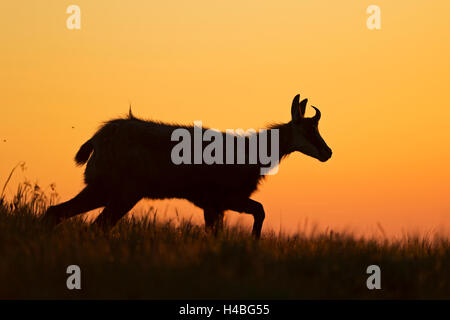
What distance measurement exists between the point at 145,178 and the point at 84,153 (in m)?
1.05

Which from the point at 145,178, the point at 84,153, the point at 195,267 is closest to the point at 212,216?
the point at 145,178

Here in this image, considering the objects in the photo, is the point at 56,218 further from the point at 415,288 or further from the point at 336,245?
the point at 415,288

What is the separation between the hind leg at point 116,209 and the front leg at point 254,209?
5.17 ft

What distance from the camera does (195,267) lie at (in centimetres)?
658

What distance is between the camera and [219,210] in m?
10.3

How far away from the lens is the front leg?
10.2m

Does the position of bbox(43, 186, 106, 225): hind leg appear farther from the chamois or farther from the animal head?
the animal head

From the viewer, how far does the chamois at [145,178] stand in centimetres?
946

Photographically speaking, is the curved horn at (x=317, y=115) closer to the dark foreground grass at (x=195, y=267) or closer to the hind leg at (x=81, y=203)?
the dark foreground grass at (x=195, y=267)

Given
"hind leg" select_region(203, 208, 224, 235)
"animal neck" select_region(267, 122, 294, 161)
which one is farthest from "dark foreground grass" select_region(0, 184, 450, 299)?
"animal neck" select_region(267, 122, 294, 161)

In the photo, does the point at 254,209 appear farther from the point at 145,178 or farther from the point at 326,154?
the point at 145,178

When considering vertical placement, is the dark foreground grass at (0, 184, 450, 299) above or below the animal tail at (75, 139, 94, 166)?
below

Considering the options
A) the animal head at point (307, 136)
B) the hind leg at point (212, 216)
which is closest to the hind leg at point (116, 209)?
the hind leg at point (212, 216)

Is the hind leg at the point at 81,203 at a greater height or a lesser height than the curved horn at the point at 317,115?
lesser
